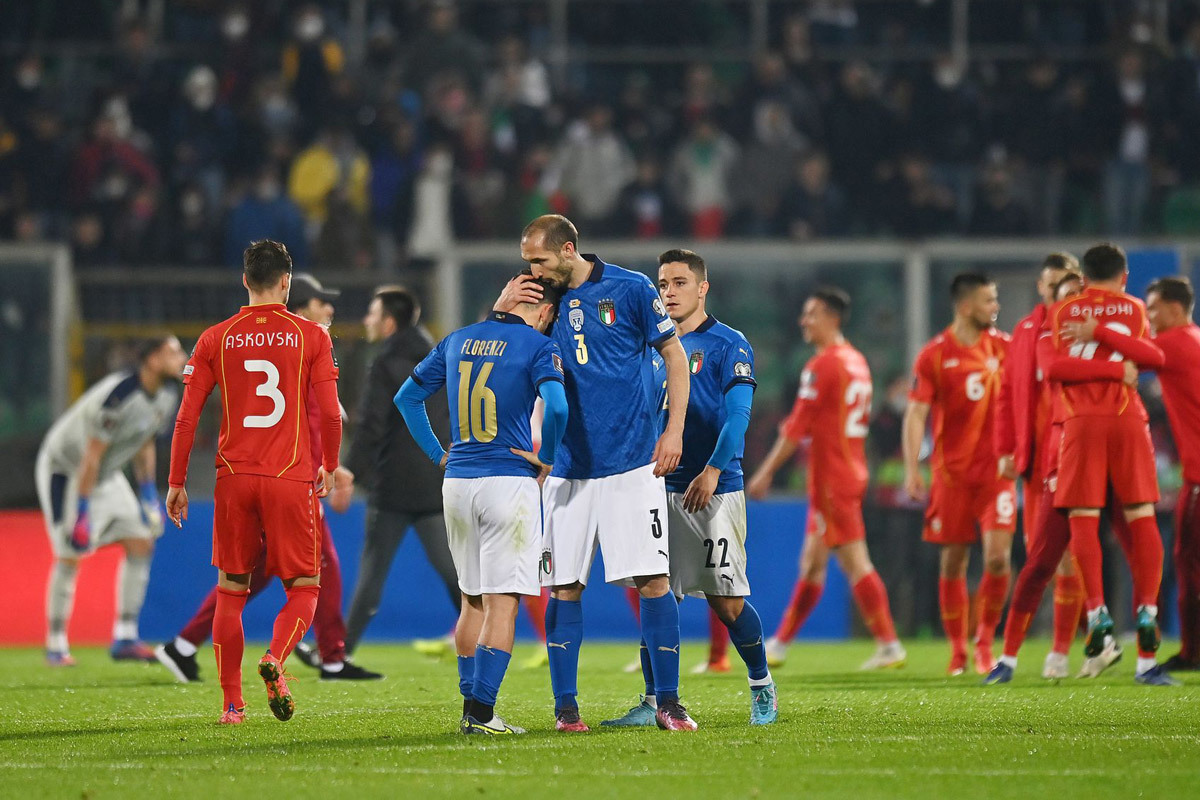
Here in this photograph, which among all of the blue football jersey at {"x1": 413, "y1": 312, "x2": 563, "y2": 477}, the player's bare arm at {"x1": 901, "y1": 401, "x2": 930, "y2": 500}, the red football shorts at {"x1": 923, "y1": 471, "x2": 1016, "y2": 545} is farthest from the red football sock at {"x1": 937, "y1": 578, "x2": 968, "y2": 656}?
the blue football jersey at {"x1": 413, "y1": 312, "x2": 563, "y2": 477}

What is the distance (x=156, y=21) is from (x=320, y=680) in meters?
12.0

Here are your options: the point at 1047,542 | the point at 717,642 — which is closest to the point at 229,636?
the point at 717,642

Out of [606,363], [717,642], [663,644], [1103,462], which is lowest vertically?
[717,642]

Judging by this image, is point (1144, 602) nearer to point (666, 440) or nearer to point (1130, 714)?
point (1130, 714)

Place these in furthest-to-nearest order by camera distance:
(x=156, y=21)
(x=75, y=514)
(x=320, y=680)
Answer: (x=156, y=21)
(x=75, y=514)
(x=320, y=680)

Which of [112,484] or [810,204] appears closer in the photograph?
[112,484]

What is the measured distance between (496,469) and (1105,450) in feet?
13.0

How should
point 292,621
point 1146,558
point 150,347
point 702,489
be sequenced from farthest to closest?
point 150,347 < point 1146,558 < point 292,621 < point 702,489

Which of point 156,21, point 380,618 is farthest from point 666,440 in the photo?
point 156,21

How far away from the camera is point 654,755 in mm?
6277

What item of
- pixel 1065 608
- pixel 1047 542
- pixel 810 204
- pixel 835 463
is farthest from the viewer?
pixel 810 204

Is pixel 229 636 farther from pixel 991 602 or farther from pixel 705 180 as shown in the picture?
pixel 705 180

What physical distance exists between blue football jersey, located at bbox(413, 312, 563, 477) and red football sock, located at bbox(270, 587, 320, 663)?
1.00 m

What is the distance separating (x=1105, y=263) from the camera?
9211 mm
